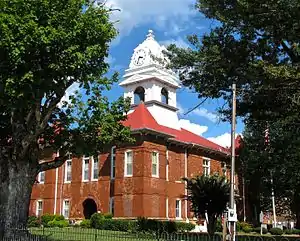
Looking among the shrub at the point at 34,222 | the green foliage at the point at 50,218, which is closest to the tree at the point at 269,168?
the green foliage at the point at 50,218

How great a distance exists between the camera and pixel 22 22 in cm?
1719

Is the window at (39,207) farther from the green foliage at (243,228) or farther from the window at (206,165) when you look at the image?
the green foliage at (243,228)

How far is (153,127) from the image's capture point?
142ft

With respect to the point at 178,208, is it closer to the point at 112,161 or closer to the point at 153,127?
the point at 112,161

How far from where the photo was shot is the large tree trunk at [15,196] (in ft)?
66.2

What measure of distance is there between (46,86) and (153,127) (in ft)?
82.4

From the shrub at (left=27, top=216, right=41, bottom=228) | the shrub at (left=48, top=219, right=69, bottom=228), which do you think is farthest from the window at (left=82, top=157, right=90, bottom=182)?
the shrub at (left=27, top=216, right=41, bottom=228)

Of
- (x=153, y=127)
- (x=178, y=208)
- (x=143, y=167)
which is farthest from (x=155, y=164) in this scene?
(x=178, y=208)

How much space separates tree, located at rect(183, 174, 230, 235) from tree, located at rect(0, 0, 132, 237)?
34.7 ft

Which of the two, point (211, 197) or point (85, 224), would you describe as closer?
point (211, 197)

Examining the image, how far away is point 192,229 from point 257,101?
24125 mm

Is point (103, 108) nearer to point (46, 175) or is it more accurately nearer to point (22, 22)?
point (22, 22)

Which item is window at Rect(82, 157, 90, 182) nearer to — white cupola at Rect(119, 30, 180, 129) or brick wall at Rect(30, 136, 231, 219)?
brick wall at Rect(30, 136, 231, 219)

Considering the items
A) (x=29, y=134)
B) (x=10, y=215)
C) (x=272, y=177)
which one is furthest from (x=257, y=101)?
(x=272, y=177)
